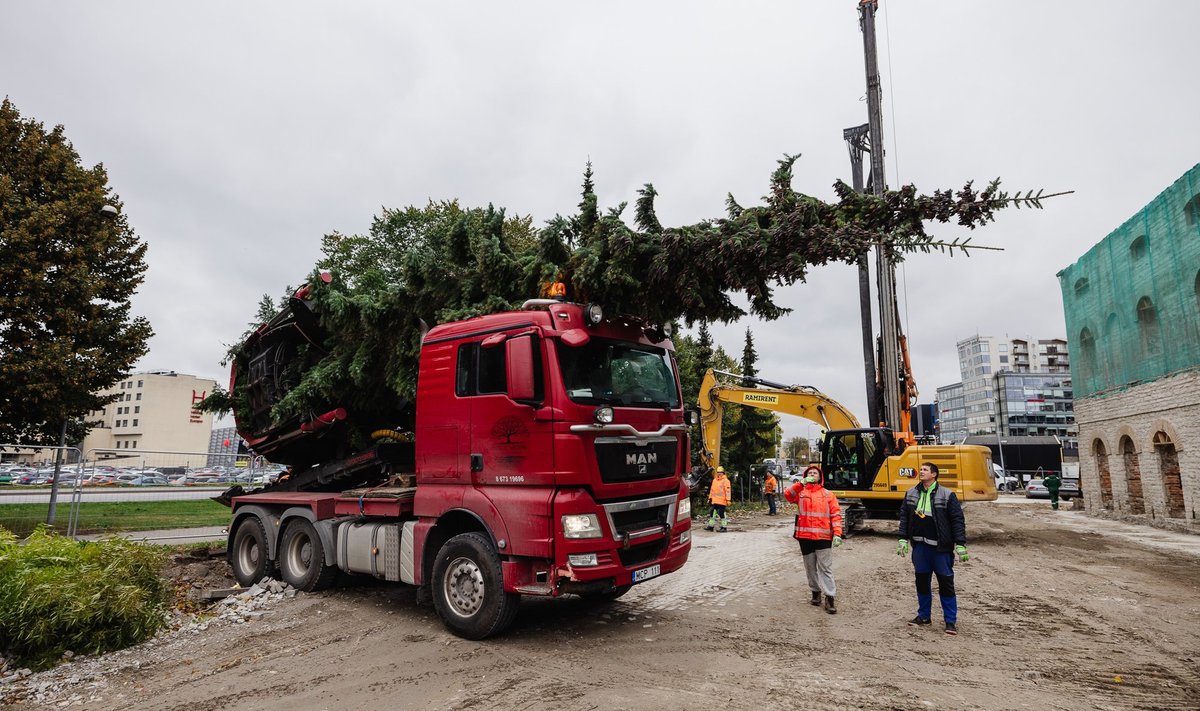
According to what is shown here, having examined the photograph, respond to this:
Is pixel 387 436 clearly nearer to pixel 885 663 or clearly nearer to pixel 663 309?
pixel 663 309

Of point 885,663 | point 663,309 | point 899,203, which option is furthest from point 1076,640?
point 663,309

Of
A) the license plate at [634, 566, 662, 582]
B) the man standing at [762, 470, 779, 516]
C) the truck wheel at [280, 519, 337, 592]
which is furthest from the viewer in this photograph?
the man standing at [762, 470, 779, 516]

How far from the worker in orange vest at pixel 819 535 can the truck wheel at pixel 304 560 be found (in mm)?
5769

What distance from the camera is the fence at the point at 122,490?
12695mm

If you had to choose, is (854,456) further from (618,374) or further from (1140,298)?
(618,374)

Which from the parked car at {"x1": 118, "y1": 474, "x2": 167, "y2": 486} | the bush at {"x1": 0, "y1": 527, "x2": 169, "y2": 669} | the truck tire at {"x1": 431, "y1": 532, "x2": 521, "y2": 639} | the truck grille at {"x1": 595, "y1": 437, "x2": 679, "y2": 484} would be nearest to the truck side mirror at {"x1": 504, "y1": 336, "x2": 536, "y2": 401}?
the truck grille at {"x1": 595, "y1": 437, "x2": 679, "y2": 484}

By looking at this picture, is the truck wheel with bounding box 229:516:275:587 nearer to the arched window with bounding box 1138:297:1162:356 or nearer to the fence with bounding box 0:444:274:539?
the fence with bounding box 0:444:274:539

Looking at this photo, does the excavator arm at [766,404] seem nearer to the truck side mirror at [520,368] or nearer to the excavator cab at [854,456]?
the excavator cab at [854,456]

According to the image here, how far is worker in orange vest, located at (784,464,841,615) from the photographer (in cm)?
752

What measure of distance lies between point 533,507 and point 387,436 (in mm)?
3860

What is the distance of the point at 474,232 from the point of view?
7.88 metres

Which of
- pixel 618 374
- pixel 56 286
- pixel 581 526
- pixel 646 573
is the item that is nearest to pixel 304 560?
pixel 581 526

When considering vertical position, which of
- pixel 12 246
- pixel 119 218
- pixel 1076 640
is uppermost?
pixel 119 218

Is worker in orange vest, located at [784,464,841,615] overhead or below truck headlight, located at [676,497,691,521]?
below
